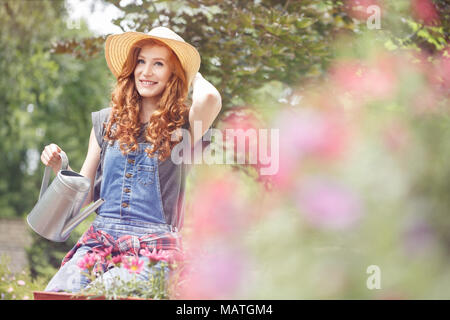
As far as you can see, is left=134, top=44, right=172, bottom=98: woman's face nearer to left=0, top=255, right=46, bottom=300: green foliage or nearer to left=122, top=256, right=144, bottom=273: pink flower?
left=122, top=256, right=144, bottom=273: pink flower

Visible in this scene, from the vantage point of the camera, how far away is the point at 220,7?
3623 mm

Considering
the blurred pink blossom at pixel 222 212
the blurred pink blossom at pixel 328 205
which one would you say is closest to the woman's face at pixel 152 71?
the blurred pink blossom at pixel 222 212

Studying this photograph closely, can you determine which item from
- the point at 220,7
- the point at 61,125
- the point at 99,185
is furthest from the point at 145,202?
the point at 61,125

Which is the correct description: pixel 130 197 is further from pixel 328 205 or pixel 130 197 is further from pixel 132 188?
pixel 328 205

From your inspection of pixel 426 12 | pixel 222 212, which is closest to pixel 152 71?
pixel 222 212

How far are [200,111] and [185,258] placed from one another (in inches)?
23.4

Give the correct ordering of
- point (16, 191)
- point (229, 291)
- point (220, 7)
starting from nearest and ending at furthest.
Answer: point (229, 291)
point (220, 7)
point (16, 191)

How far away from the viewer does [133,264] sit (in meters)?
1.81

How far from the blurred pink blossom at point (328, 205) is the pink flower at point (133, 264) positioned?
126 cm

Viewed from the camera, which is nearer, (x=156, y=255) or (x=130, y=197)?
(x=156, y=255)

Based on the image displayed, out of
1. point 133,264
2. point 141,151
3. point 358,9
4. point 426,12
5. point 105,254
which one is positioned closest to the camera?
point 133,264

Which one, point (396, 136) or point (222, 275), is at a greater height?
point (396, 136)

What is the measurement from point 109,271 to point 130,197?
305mm
